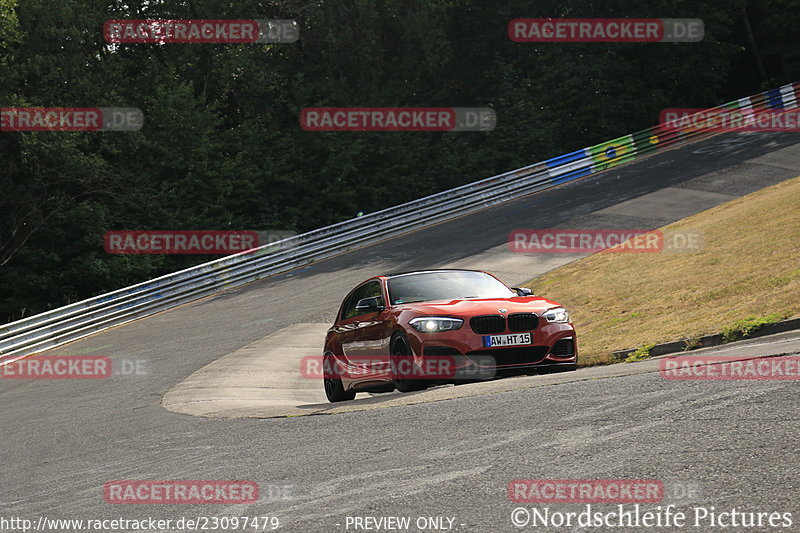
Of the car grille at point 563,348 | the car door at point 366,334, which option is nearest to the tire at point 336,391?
the car door at point 366,334

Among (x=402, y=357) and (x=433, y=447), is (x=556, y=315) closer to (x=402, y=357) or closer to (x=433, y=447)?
(x=402, y=357)

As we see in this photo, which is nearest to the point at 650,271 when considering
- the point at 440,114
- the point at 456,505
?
the point at 456,505

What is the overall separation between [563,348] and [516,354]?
2.06 ft

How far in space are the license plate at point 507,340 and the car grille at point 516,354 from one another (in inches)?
2.3

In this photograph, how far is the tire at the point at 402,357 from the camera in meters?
10.7

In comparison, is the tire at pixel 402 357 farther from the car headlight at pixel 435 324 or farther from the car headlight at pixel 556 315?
the car headlight at pixel 556 315

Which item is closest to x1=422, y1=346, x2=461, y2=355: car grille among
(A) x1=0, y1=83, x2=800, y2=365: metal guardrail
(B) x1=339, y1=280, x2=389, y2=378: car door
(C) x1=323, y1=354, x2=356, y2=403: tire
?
(B) x1=339, y1=280, x2=389, y2=378: car door

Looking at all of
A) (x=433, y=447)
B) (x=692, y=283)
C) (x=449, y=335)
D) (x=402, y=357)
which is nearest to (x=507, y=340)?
(x=449, y=335)

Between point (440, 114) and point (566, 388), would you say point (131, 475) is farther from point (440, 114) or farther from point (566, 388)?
point (440, 114)

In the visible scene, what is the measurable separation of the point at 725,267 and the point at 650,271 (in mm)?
2558

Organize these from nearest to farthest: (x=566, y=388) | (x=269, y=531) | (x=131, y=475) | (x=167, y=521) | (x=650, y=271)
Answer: (x=269, y=531), (x=167, y=521), (x=131, y=475), (x=566, y=388), (x=650, y=271)

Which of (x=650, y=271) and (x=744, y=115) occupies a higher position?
(x=744, y=115)

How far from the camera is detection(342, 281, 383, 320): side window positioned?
40.5ft

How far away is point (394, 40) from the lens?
4772 centimetres
